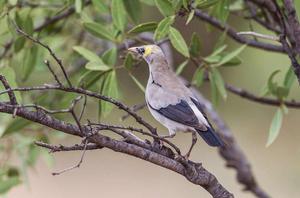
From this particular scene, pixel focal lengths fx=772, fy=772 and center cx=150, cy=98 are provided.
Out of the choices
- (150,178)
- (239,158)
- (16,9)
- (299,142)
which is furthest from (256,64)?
(16,9)

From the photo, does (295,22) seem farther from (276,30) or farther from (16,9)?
(16,9)

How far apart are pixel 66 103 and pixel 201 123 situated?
68cm

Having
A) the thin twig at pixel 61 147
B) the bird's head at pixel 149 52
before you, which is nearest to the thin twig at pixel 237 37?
the bird's head at pixel 149 52

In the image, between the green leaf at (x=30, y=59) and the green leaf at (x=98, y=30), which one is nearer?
the green leaf at (x=98, y=30)

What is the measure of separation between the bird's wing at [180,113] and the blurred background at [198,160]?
5.57 metres

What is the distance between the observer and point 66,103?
366 centimetres

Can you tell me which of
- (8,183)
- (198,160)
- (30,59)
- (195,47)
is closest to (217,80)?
(195,47)

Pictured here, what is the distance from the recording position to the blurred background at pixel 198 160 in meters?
9.87

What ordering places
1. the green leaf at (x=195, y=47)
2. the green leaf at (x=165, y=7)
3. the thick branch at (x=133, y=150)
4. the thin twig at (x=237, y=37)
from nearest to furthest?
1. the thick branch at (x=133, y=150)
2. the green leaf at (x=165, y=7)
3. the green leaf at (x=195, y=47)
4. the thin twig at (x=237, y=37)

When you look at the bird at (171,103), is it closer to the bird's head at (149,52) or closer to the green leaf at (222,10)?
the bird's head at (149,52)

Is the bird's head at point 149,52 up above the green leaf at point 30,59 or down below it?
above

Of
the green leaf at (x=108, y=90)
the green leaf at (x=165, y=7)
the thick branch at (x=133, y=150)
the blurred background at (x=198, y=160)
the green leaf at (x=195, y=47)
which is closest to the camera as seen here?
the thick branch at (x=133, y=150)

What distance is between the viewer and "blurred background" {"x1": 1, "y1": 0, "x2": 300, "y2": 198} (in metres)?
9.87

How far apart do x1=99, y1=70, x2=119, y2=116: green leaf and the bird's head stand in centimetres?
31
